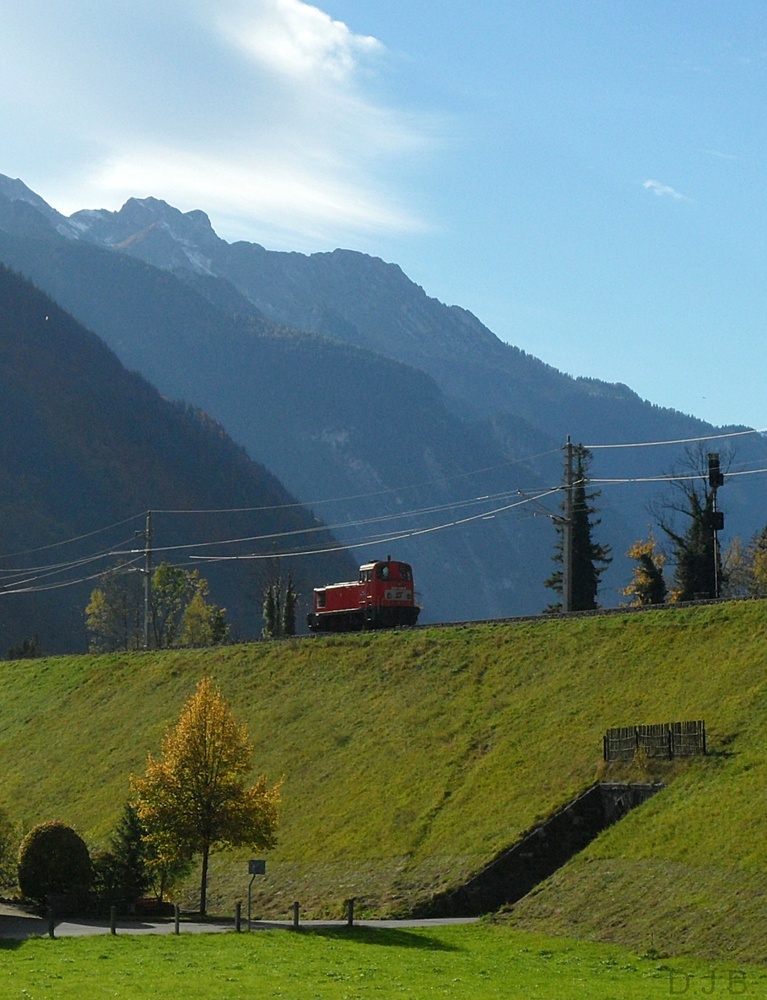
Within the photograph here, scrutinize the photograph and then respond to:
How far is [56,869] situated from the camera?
44.5 metres

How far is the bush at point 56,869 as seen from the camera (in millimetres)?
44500

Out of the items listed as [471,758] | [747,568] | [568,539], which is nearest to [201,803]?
[471,758]

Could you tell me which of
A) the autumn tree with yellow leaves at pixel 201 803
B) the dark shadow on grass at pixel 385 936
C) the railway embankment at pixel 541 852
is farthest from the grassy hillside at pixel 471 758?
the dark shadow on grass at pixel 385 936

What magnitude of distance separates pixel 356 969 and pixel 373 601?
43.1 metres

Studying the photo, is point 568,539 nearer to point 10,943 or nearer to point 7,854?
point 7,854

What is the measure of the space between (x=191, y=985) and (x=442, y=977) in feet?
18.6

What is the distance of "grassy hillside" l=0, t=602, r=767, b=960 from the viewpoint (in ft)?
123

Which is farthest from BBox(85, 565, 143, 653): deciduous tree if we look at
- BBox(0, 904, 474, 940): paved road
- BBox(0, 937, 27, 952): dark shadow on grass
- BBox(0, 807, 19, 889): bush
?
BBox(0, 937, 27, 952): dark shadow on grass

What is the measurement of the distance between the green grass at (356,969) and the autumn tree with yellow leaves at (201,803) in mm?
7353

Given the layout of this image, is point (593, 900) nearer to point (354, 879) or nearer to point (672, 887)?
point (672, 887)

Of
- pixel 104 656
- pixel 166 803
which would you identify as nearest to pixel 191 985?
pixel 166 803

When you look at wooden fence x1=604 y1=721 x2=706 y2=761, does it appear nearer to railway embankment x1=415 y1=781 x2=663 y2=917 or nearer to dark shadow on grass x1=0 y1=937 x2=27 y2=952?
railway embankment x1=415 y1=781 x2=663 y2=917

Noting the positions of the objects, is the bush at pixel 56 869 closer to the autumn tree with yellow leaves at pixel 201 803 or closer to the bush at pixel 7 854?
the autumn tree with yellow leaves at pixel 201 803

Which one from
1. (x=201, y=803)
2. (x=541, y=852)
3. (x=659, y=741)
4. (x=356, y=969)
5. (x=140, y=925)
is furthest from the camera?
(x=201, y=803)
